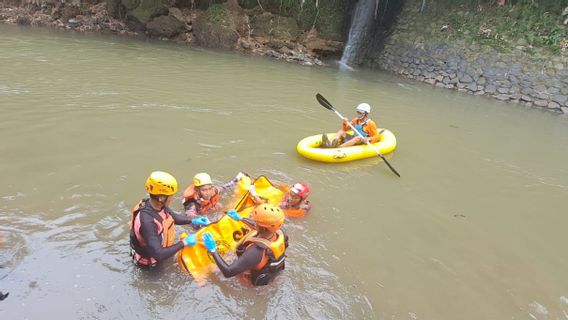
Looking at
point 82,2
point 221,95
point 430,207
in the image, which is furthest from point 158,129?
point 82,2

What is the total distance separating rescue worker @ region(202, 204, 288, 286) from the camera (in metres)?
3.17

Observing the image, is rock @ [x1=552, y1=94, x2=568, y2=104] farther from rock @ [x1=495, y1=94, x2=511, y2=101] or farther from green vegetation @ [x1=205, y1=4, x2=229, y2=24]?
green vegetation @ [x1=205, y1=4, x2=229, y2=24]

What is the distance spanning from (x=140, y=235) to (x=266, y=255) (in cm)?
99

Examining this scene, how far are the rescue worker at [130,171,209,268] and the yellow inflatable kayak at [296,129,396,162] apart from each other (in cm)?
331

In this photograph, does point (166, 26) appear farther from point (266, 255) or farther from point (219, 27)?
point (266, 255)

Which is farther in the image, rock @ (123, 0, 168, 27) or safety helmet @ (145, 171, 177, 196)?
rock @ (123, 0, 168, 27)

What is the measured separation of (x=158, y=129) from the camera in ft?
22.5

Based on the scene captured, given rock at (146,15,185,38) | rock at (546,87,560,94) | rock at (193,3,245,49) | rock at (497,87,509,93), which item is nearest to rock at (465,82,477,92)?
rock at (497,87,509,93)

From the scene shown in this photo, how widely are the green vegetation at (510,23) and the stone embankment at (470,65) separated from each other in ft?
0.84

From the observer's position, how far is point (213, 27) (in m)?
16.3

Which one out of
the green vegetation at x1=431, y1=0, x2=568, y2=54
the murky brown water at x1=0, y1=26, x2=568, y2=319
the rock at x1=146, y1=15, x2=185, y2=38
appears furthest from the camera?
the rock at x1=146, y1=15, x2=185, y2=38

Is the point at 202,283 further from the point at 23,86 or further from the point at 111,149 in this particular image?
the point at 23,86

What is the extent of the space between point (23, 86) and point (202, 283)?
6752 millimetres

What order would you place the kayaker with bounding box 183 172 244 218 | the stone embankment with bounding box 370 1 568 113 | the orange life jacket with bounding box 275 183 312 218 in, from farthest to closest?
the stone embankment with bounding box 370 1 568 113 < the orange life jacket with bounding box 275 183 312 218 < the kayaker with bounding box 183 172 244 218
